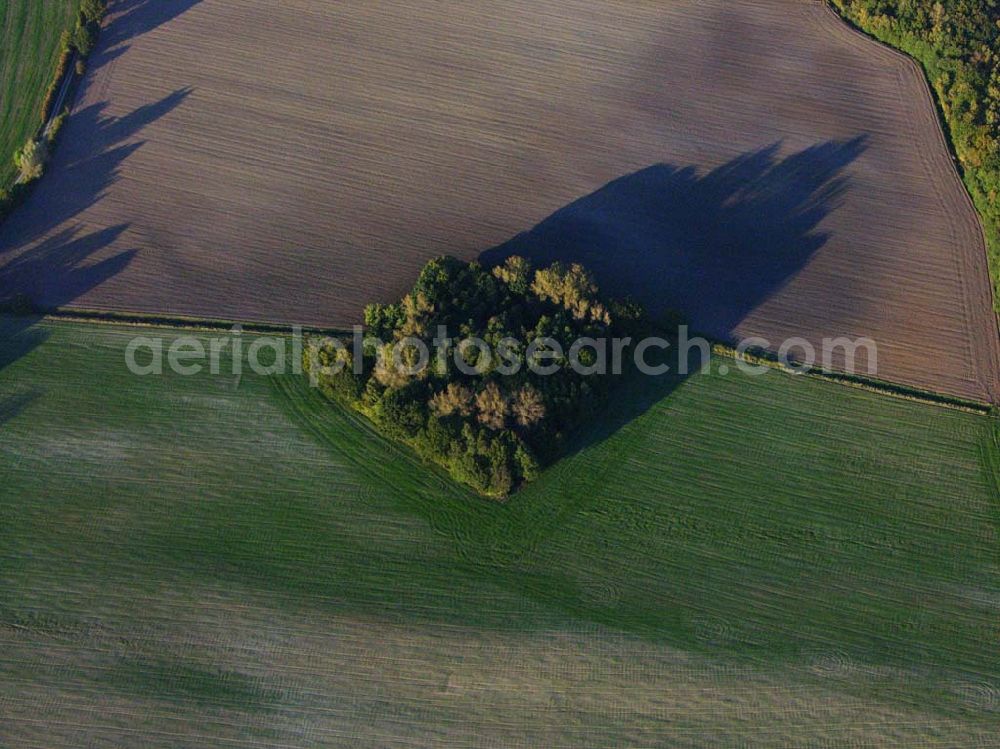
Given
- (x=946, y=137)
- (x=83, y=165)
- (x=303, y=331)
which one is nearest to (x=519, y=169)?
(x=303, y=331)

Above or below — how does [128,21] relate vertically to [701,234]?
above

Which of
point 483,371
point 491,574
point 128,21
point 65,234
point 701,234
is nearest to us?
point 491,574

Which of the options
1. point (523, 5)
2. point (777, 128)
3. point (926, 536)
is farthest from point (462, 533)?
point (523, 5)

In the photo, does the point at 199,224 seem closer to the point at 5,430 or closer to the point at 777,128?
the point at 5,430

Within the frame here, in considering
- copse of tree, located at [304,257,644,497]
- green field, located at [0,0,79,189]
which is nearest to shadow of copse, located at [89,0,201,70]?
green field, located at [0,0,79,189]

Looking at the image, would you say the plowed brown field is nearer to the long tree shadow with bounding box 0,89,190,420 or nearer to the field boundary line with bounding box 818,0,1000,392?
the long tree shadow with bounding box 0,89,190,420

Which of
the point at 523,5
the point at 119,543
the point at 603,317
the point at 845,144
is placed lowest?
the point at 119,543

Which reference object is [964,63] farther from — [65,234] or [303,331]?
[65,234]

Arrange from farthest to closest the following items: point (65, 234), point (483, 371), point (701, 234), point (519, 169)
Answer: point (519, 169)
point (65, 234)
point (701, 234)
point (483, 371)

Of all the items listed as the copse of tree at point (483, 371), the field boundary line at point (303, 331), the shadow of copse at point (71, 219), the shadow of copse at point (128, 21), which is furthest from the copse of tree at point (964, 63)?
the shadow of copse at point (71, 219)
